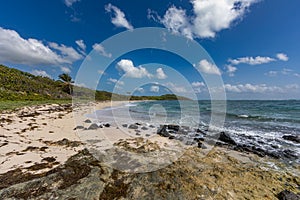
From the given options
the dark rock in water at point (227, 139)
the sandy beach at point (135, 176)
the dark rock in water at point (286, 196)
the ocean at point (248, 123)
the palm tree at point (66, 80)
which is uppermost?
the palm tree at point (66, 80)

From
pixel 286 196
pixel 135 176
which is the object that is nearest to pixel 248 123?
pixel 286 196

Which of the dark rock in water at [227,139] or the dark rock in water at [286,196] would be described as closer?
the dark rock in water at [286,196]

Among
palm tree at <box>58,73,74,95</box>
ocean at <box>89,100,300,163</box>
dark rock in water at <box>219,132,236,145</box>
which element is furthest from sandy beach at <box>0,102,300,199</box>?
palm tree at <box>58,73,74,95</box>

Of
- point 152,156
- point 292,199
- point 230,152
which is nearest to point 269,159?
point 230,152

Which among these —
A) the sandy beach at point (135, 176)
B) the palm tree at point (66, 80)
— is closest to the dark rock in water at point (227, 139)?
the sandy beach at point (135, 176)

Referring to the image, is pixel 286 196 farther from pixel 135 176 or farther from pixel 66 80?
pixel 66 80

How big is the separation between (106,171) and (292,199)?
4.67m

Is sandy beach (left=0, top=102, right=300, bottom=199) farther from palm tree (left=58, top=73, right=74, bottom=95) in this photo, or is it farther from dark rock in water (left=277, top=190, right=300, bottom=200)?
palm tree (left=58, top=73, right=74, bottom=95)

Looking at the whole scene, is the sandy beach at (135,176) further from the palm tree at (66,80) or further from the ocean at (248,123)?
the palm tree at (66,80)

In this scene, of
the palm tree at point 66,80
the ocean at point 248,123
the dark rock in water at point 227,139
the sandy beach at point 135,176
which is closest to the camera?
the sandy beach at point 135,176

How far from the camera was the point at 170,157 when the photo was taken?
5.61 m

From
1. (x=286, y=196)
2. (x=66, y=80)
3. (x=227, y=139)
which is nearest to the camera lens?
(x=286, y=196)

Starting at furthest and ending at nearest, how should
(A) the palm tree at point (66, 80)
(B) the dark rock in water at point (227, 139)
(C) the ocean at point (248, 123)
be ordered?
(A) the palm tree at point (66, 80) < (B) the dark rock in water at point (227, 139) < (C) the ocean at point (248, 123)

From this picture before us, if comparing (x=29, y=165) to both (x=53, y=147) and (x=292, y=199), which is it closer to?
(x=53, y=147)
